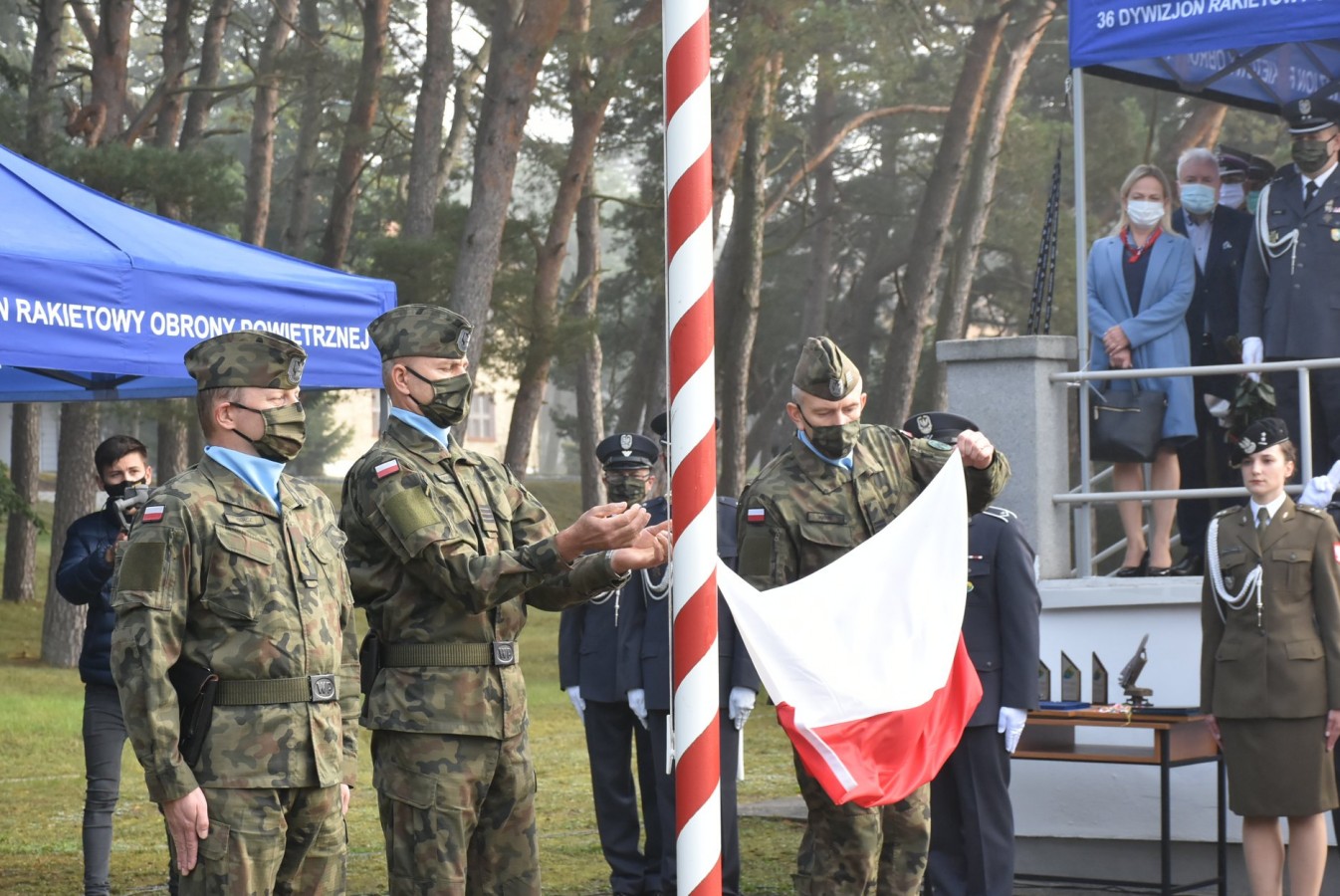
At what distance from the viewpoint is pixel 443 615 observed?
17.5 feet

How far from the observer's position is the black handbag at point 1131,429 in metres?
9.98

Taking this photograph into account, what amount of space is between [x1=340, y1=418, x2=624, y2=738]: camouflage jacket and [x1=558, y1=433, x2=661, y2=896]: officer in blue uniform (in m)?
3.19

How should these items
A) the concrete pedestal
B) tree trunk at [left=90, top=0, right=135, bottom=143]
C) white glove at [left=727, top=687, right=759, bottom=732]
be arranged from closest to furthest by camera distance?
white glove at [left=727, top=687, right=759, bottom=732] → the concrete pedestal → tree trunk at [left=90, top=0, right=135, bottom=143]

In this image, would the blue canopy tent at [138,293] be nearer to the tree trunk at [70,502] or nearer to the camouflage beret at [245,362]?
the camouflage beret at [245,362]

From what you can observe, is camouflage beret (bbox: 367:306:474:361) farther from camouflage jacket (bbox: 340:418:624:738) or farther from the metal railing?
the metal railing

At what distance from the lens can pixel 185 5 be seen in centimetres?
2391

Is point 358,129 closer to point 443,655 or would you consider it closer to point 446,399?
point 446,399

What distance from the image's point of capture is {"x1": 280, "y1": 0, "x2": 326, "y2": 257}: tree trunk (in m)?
26.3

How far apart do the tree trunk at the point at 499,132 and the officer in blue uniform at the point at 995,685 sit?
1166 centimetres

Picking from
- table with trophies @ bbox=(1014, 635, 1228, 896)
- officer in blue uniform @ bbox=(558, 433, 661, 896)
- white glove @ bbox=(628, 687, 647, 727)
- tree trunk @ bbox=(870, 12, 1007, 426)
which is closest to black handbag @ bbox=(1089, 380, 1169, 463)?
table with trophies @ bbox=(1014, 635, 1228, 896)

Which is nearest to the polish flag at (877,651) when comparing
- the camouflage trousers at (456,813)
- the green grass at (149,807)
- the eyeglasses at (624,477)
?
the camouflage trousers at (456,813)

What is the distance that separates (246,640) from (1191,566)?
639 cm

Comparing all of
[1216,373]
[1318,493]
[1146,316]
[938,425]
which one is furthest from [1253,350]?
[938,425]

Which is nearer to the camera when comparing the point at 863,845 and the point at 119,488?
the point at 863,845
